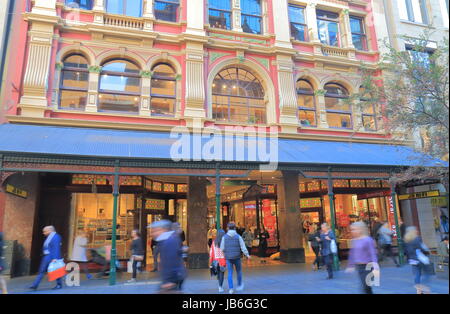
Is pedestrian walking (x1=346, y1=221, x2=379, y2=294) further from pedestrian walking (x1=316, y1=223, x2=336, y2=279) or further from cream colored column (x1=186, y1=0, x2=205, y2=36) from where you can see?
cream colored column (x1=186, y1=0, x2=205, y2=36)

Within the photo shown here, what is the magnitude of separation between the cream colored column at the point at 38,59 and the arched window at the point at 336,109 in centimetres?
1283

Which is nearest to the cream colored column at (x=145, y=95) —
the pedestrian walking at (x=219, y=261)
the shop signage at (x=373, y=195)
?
the pedestrian walking at (x=219, y=261)

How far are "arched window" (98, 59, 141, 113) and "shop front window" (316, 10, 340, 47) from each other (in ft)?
33.3

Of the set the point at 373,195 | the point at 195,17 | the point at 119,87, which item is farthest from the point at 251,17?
the point at 373,195

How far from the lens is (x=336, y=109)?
1673cm

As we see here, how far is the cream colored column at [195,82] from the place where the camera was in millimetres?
13914

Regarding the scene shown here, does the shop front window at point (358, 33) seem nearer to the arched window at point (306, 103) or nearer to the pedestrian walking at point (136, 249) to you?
the arched window at point (306, 103)

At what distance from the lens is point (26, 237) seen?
11.6 meters

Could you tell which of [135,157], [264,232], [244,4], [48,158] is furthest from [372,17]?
[48,158]

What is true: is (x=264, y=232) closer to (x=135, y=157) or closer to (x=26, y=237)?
(x=135, y=157)

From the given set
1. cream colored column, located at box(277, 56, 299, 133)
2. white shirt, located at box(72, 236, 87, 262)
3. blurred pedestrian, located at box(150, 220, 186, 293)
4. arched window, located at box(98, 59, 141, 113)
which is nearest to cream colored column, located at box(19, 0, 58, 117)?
arched window, located at box(98, 59, 141, 113)

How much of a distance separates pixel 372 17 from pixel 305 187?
10.4 meters

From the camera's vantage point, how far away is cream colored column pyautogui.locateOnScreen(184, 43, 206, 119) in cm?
1391

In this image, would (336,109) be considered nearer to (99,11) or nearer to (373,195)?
(373,195)
